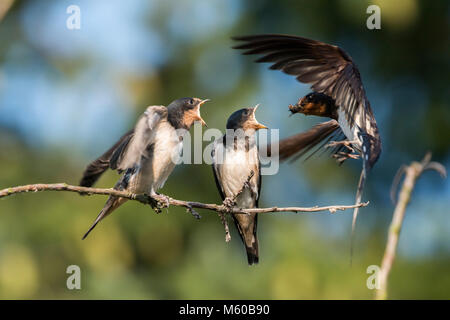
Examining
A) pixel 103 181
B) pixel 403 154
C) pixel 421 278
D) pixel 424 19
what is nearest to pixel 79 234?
pixel 103 181

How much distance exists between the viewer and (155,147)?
297 centimetres

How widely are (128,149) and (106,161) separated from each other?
0.10 meters

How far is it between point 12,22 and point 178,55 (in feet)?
8.09

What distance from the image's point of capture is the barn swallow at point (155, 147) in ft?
8.42

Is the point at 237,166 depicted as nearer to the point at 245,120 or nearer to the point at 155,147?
the point at 245,120

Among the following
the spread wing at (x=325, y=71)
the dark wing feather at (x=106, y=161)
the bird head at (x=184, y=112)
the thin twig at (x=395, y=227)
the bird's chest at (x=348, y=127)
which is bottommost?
the thin twig at (x=395, y=227)

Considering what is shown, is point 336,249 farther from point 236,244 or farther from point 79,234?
point 79,234

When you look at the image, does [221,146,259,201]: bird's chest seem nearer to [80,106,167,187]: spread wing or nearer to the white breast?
the white breast

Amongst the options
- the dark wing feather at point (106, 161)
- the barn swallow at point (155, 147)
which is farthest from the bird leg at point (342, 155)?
the dark wing feather at point (106, 161)

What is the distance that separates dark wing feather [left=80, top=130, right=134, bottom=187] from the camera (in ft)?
7.84

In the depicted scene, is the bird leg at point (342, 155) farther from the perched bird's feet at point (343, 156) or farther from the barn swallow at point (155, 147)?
the barn swallow at point (155, 147)

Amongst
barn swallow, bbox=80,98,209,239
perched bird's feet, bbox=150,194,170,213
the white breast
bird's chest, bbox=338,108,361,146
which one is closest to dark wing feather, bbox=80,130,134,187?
barn swallow, bbox=80,98,209,239

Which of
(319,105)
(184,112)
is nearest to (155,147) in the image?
(184,112)

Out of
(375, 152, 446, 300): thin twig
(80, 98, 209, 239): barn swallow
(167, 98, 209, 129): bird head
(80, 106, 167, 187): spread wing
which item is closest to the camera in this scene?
(375, 152, 446, 300): thin twig
